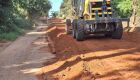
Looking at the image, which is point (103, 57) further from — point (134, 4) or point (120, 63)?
point (134, 4)

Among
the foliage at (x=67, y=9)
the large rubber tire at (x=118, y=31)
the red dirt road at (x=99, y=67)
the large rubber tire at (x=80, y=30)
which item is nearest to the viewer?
the red dirt road at (x=99, y=67)

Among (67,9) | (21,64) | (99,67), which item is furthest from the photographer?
(67,9)

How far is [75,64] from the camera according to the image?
16.2 m

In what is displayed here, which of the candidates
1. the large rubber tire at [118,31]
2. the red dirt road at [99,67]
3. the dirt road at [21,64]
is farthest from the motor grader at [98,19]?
the red dirt road at [99,67]

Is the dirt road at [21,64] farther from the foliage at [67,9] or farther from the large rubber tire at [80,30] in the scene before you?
the foliage at [67,9]

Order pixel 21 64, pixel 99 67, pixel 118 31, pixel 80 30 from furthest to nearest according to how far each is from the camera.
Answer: pixel 80 30
pixel 118 31
pixel 21 64
pixel 99 67

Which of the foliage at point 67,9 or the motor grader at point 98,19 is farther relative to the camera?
the foliage at point 67,9

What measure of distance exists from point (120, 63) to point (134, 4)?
27.0 m

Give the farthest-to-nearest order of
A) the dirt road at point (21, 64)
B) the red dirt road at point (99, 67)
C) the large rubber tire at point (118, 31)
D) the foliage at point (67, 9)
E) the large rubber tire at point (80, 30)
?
the foliage at point (67, 9)
the large rubber tire at point (118, 31)
the large rubber tire at point (80, 30)
the dirt road at point (21, 64)
the red dirt road at point (99, 67)

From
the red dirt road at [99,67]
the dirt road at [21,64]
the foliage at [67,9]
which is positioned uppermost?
the red dirt road at [99,67]

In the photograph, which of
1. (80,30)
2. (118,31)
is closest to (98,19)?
(80,30)

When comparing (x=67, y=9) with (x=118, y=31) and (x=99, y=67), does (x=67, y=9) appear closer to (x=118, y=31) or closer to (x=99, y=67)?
(x=118, y=31)

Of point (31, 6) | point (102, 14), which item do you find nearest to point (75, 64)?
point (102, 14)

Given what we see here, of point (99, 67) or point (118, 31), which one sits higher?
point (99, 67)
